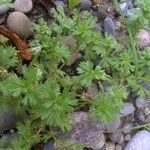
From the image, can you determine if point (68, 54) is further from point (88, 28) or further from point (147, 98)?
point (147, 98)

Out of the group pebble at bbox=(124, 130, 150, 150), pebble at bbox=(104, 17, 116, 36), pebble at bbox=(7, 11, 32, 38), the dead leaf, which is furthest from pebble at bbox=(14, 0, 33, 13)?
pebble at bbox=(124, 130, 150, 150)

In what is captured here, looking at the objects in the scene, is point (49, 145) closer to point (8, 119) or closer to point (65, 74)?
point (8, 119)

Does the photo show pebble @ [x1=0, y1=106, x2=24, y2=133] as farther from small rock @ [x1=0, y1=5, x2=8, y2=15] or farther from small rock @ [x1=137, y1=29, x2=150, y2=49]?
small rock @ [x1=137, y1=29, x2=150, y2=49]

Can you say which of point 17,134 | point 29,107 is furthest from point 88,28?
point 17,134

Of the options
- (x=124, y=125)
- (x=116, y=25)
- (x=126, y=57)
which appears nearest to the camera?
(x=126, y=57)

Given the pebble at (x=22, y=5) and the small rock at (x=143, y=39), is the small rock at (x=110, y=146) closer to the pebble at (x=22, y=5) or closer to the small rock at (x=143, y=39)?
the small rock at (x=143, y=39)

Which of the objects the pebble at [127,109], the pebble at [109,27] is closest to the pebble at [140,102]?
the pebble at [127,109]

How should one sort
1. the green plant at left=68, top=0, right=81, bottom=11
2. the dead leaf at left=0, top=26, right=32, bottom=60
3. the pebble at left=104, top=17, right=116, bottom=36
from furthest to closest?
the pebble at left=104, top=17, right=116, bottom=36 < the green plant at left=68, top=0, right=81, bottom=11 < the dead leaf at left=0, top=26, right=32, bottom=60
